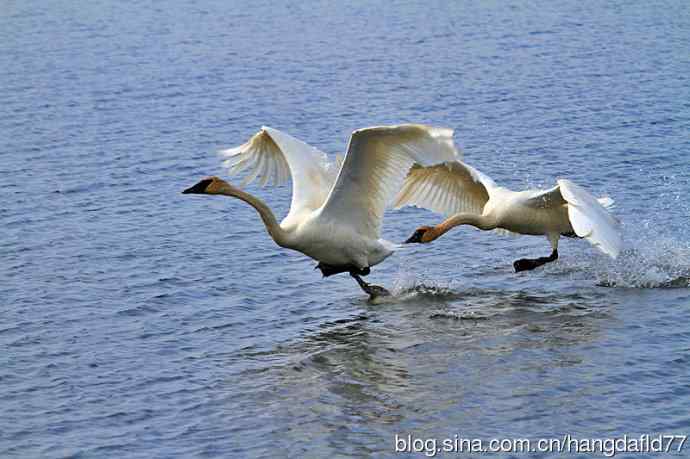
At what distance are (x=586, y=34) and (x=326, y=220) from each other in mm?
18499

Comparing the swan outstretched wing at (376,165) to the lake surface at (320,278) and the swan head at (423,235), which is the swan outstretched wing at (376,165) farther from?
the lake surface at (320,278)

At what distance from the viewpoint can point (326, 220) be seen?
505 inches

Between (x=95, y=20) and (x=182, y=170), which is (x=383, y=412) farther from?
(x=95, y=20)

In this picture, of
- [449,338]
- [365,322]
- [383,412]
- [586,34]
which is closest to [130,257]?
[365,322]

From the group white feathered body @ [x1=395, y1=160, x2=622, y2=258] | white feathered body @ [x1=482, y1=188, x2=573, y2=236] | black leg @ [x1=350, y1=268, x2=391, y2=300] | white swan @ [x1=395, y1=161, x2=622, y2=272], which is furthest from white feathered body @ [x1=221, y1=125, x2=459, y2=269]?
white feathered body @ [x1=482, y1=188, x2=573, y2=236]

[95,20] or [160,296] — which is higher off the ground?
[95,20]

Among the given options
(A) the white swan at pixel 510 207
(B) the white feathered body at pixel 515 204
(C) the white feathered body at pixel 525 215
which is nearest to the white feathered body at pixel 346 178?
(A) the white swan at pixel 510 207

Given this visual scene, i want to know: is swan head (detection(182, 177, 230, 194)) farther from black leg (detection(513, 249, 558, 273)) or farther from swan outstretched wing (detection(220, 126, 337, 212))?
black leg (detection(513, 249, 558, 273))

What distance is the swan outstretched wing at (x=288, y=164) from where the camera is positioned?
532 inches

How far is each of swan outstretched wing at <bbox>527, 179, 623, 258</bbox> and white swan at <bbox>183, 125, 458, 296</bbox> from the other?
1.35 m

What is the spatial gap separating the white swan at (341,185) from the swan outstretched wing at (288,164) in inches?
0.4

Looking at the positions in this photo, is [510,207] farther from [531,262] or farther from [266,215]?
[266,215]

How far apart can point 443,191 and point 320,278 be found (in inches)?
72.0

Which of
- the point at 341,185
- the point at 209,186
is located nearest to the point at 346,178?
the point at 341,185
